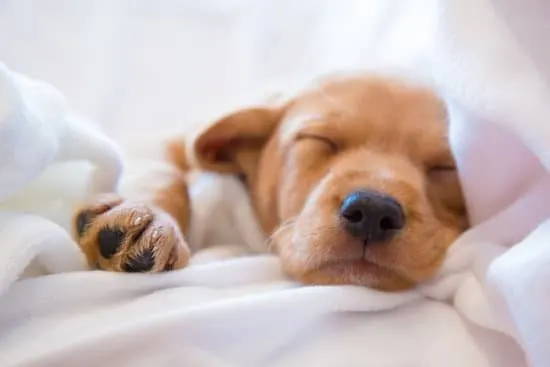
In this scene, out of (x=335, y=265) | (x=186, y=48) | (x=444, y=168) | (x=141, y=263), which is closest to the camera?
(x=141, y=263)

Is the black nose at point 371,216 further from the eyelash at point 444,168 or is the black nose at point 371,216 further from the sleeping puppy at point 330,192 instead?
the eyelash at point 444,168

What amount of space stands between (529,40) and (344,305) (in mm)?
324

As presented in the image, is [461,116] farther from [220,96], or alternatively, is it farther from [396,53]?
[220,96]

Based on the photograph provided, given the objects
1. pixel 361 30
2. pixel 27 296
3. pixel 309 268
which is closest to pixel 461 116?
pixel 309 268

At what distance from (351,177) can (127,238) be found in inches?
12.3

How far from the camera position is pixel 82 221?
2.80 ft

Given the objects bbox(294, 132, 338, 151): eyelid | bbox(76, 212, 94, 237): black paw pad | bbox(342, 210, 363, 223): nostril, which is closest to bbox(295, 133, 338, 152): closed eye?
bbox(294, 132, 338, 151): eyelid

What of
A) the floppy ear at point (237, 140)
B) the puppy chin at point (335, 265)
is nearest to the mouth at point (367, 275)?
the puppy chin at point (335, 265)

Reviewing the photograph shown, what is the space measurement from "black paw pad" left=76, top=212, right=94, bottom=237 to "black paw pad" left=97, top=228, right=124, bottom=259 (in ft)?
0.11

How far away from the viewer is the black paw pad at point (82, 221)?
85cm

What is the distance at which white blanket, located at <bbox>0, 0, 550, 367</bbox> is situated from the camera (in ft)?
2.25

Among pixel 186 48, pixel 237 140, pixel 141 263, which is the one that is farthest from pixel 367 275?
pixel 186 48

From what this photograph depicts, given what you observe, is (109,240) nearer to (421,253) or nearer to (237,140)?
(421,253)

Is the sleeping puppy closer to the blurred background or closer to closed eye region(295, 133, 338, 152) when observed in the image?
closed eye region(295, 133, 338, 152)
